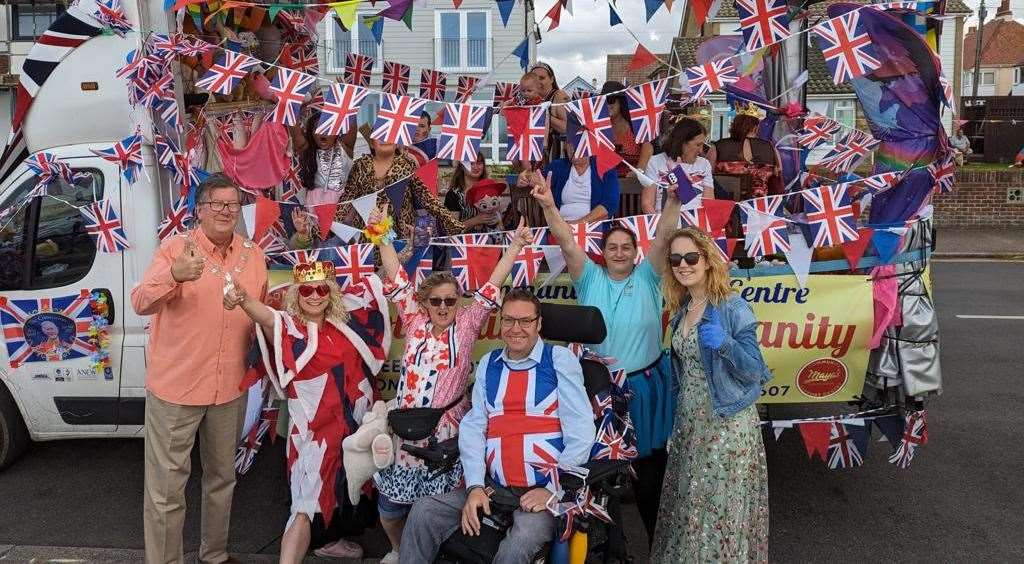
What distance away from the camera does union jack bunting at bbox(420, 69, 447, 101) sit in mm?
6934

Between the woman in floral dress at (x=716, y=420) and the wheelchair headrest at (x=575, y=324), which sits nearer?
the woman in floral dress at (x=716, y=420)

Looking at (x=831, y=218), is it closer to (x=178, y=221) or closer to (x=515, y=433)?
(x=515, y=433)

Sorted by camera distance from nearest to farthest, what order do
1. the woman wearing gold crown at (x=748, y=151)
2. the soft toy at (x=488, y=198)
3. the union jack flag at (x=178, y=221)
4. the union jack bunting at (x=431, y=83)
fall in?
the union jack flag at (x=178, y=221) < the soft toy at (x=488, y=198) < the woman wearing gold crown at (x=748, y=151) < the union jack bunting at (x=431, y=83)

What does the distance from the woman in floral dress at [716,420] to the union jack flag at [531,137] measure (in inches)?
39.3

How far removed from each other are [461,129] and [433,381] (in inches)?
50.9

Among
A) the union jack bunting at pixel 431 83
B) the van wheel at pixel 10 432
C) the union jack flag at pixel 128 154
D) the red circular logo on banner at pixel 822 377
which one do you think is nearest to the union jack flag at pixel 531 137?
the red circular logo on banner at pixel 822 377

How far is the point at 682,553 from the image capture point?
357 centimetres

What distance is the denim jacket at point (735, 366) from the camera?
341 cm

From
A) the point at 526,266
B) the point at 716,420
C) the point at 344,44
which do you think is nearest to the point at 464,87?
the point at 526,266

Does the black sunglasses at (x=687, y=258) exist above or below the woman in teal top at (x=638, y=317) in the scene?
above

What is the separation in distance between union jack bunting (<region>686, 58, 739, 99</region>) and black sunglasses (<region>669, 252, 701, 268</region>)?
1092mm

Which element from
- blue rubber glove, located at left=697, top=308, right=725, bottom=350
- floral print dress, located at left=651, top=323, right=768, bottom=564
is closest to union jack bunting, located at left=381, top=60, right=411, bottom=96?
floral print dress, located at left=651, top=323, right=768, bottom=564

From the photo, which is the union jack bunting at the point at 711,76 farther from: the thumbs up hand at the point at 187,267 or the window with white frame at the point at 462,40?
the window with white frame at the point at 462,40

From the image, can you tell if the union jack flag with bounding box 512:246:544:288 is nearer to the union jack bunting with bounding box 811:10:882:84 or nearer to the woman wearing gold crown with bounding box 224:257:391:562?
the woman wearing gold crown with bounding box 224:257:391:562
